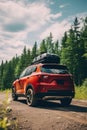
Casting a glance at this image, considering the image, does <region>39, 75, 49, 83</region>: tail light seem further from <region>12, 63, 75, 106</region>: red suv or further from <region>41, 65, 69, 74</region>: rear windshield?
<region>41, 65, 69, 74</region>: rear windshield

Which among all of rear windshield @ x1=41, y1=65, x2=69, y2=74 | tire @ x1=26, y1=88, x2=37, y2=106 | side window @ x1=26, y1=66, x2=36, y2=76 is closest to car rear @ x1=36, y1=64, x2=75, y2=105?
rear windshield @ x1=41, y1=65, x2=69, y2=74

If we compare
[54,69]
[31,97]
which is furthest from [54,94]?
[54,69]

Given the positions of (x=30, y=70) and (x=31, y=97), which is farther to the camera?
(x=30, y=70)

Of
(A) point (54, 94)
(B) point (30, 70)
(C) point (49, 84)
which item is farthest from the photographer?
(B) point (30, 70)

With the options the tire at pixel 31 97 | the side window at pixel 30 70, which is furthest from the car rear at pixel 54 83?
the side window at pixel 30 70

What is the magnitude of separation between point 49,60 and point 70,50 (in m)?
46.9

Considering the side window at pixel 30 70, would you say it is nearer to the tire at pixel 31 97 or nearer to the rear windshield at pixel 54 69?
the rear windshield at pixel 54 69

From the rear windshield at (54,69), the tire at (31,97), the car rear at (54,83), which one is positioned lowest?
the tire at (31,97)

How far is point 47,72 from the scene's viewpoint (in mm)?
10914

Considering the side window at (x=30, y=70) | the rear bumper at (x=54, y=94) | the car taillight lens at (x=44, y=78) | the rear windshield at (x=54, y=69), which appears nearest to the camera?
the rear bumper at (x=54, y=94)

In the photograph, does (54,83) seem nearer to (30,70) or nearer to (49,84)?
(49,84)

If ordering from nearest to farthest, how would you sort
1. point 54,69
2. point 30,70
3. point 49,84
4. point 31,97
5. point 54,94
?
point 54,94
point 49,84
point 31,97
point 54,69
point 30,70

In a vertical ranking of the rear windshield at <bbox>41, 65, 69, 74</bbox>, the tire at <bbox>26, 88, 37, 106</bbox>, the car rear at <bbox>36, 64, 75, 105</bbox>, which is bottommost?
the tire at <bbox>26, 88, 37, 106</bbox>

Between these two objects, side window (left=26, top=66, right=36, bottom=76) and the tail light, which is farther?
side window (left=26, top=66, right=36, bottom=76)
